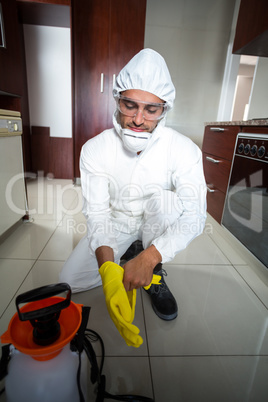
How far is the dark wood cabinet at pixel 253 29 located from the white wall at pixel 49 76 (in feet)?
6.23

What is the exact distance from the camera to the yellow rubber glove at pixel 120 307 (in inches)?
23.3

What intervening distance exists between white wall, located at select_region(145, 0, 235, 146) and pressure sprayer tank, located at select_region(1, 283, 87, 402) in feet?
10.4

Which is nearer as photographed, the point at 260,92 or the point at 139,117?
the point at 139,117

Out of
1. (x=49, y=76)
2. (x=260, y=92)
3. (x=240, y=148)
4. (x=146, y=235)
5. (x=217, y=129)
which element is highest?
(x=49, y=76)

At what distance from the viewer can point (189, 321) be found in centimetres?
97

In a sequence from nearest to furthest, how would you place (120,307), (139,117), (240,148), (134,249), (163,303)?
(120,307)
(139,117)
(163,303)
(134,249)
(240,148)

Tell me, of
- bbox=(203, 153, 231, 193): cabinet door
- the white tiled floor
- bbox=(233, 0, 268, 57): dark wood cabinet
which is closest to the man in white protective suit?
the white tiled floor

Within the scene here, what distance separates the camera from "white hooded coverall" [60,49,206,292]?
0.89m

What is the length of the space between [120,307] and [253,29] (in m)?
2.18

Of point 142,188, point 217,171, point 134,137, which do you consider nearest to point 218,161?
point 217,171

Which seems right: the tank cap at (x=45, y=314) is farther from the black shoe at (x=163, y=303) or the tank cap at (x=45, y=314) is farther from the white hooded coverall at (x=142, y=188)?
the black shoe at (x=163, y=303)

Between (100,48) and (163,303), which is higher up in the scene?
(100,48)

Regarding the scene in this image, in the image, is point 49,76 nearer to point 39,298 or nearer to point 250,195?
point 250,195

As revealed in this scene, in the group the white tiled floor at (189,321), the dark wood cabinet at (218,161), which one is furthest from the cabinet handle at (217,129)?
the white tiled floor at (189,321)
